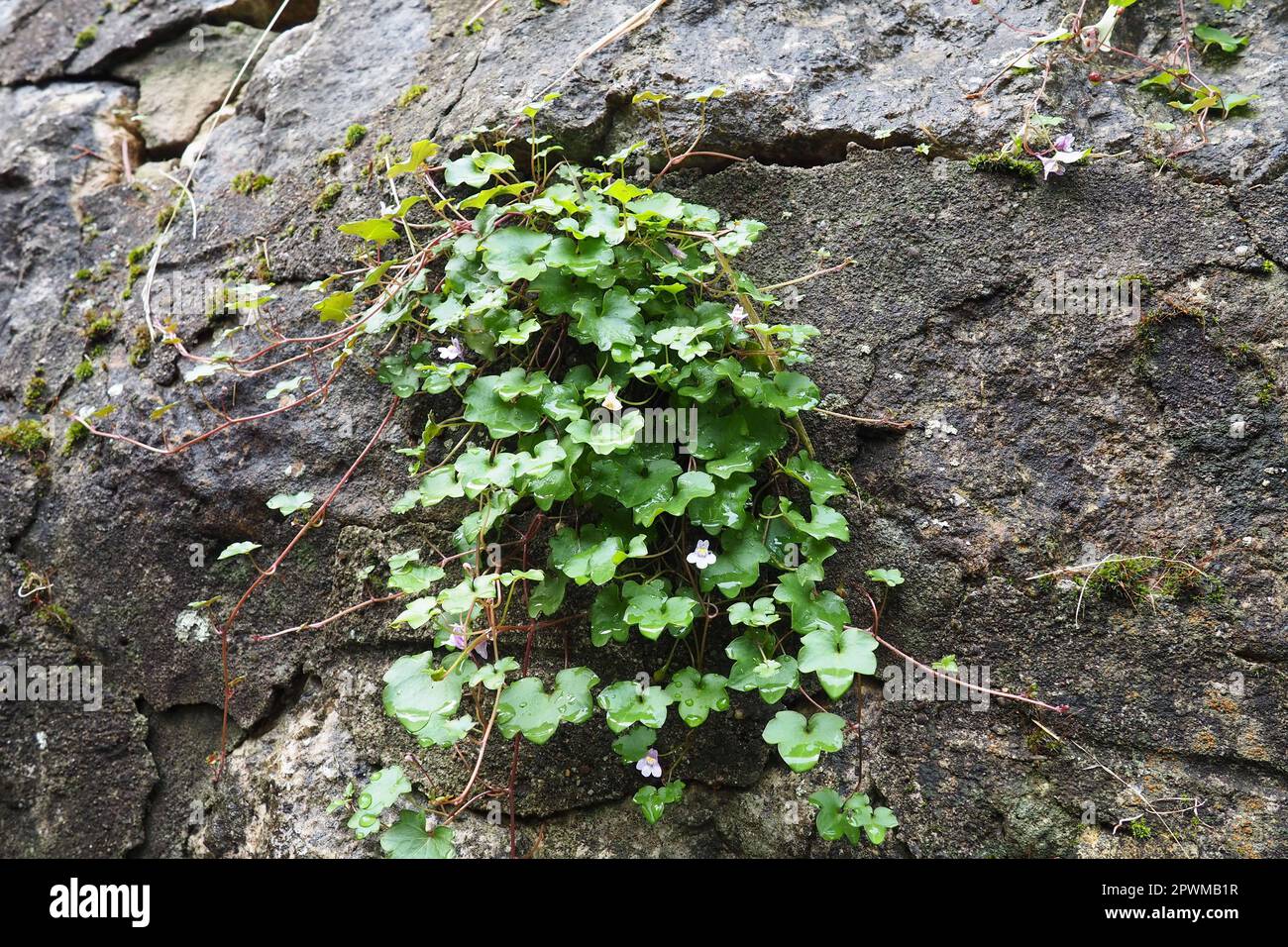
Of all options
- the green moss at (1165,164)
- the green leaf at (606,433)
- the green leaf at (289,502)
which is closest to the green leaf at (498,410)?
the green leaf at (606,433)

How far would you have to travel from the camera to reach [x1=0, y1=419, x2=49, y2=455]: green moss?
9.29 ft

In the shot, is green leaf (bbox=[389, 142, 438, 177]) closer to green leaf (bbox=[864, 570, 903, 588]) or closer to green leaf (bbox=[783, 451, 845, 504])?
green leaf (bbox=[783, 451, 845, 504])

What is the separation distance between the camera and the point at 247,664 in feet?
8.23

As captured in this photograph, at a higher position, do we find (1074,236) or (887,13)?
(887,13)

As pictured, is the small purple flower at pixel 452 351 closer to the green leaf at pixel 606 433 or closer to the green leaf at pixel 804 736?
the green leaf at pixel 606 433

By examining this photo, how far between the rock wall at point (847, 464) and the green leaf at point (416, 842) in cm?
34

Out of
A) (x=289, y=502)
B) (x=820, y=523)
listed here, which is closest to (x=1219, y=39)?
(x=820, y=523)

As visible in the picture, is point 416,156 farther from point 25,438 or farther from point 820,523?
point 25,438

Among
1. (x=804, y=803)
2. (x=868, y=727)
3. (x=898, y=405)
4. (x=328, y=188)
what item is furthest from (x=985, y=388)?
(x=328, y=188)

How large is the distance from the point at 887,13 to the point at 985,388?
4.30 ft

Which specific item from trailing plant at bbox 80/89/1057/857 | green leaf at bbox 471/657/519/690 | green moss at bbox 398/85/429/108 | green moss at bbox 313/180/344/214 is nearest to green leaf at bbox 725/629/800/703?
trailing plant at bbox 80/89/1057/857
